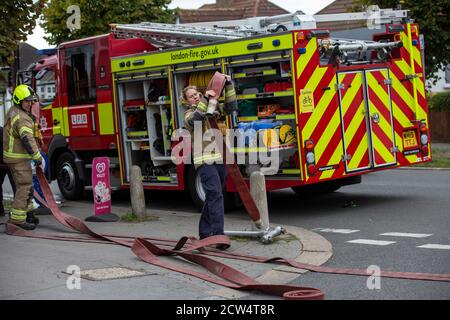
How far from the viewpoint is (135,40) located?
45.5 ft

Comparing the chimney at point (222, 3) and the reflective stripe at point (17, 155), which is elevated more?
the chimney at point (222, 3)

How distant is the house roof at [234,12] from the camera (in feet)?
135

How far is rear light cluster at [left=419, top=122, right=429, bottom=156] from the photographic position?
1250cm

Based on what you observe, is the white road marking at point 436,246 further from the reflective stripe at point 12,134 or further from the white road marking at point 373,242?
the reflective stripe at point 12,134

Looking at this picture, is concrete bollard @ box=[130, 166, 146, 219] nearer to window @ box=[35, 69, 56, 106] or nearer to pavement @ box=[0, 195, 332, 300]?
pavement @ box=[0, 195, 332, 300]

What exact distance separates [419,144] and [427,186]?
1976mm

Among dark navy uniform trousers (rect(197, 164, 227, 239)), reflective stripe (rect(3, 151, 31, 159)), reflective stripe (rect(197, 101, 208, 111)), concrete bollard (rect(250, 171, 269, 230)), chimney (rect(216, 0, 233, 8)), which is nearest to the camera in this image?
reflective stripe (rect(197, 101, 208, 111))

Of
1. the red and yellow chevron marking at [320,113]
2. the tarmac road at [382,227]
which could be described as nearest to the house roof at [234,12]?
the tarmac road at [382,227]

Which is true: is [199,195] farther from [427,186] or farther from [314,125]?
[427,186]

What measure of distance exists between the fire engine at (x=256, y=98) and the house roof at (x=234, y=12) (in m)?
25.2

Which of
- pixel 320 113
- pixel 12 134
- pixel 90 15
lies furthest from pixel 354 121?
pixel 90 15

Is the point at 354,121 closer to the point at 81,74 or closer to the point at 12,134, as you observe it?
the point at 12,134

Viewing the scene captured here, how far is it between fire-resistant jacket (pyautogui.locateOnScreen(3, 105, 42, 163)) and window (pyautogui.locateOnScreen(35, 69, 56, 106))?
169 inches

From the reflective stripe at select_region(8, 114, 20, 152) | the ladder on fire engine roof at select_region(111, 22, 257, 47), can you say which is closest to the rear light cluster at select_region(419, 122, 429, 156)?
the ladder on fire engine roof at select_region(111, 22, 257, 47)
